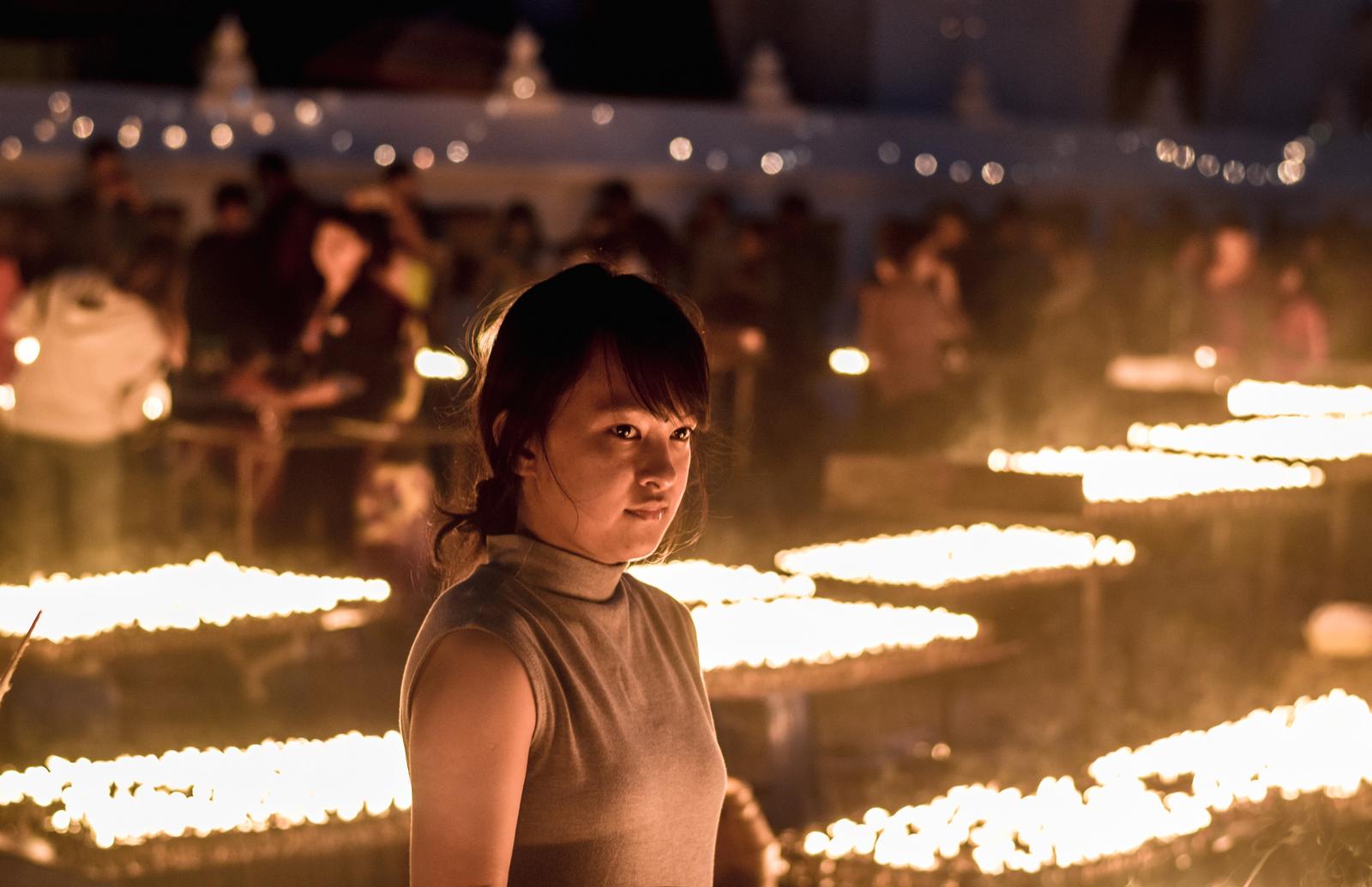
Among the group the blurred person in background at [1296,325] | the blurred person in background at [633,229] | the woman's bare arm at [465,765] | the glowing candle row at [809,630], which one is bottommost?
the woman's bare arm at [465,765]

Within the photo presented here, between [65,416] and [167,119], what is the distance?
5.85m

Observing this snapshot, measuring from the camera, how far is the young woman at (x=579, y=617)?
1981 millimetres

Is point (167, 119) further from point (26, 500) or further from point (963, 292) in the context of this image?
point (26, 500)

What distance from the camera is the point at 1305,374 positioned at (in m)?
11.7

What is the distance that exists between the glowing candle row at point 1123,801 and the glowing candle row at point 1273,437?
12.7 feet

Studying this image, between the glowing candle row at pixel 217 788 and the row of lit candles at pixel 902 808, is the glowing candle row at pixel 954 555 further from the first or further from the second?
the glowing candle row at pixel 217 788

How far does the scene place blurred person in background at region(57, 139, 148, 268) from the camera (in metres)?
9.91

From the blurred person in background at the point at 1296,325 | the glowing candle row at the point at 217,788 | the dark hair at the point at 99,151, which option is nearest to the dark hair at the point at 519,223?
the dark hair at the point at 99,151

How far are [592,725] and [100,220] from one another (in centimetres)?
848

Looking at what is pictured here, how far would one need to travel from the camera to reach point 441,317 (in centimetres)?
1177

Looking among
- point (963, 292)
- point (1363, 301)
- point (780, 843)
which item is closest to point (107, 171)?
point (963, 292)

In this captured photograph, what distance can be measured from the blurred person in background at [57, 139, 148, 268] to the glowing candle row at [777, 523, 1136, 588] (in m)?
4.31

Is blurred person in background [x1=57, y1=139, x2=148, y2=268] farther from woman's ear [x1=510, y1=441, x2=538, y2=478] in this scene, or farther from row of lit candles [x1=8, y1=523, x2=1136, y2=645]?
woman's ear [x1=510, y1=441, x2=538, y2=478]

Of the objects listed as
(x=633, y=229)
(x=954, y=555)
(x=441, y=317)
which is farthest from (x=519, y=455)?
(x=441, y=317)
